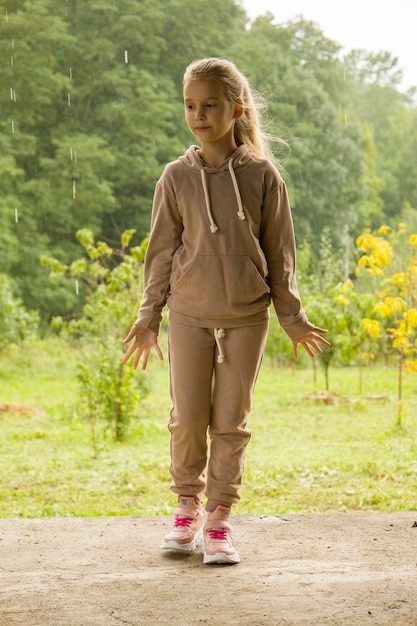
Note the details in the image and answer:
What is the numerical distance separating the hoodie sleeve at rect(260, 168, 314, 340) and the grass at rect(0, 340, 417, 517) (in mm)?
1684

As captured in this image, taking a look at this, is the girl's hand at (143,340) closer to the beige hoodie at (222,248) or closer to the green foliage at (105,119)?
the beige hoodie at (222,248)

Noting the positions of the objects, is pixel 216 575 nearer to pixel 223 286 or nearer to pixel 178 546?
pixel 178 546

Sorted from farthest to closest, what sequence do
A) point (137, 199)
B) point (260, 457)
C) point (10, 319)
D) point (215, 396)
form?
point (137, 199) < point (10, 319) < point (260, 457) < point (215, 396)

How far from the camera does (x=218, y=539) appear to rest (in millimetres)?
2322

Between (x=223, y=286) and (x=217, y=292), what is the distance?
2cm

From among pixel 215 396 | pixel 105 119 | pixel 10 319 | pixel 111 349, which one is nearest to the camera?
pixel 215 396

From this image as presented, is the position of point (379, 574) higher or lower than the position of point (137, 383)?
higher

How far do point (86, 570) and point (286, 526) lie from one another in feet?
2.42

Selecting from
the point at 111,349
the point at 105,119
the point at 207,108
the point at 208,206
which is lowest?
the point at 111,349

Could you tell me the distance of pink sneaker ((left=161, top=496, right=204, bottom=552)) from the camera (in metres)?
2.40

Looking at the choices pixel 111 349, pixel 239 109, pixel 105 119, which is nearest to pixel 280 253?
pixel 239 109

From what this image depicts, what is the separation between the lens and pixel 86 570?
2238 millimetres

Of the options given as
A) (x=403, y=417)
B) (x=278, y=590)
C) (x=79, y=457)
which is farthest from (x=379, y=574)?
(x=403, y=417)

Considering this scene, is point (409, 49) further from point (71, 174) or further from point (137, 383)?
point (137, 383)
